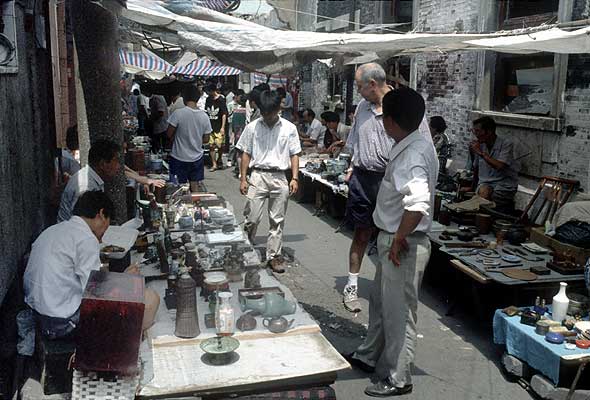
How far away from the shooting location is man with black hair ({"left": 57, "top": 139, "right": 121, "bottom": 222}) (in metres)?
4.92

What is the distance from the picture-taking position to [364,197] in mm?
5633

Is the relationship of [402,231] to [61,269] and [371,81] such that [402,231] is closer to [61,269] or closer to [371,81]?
[371,81]

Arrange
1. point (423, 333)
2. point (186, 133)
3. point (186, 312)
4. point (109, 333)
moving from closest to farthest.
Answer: point (109, 333) < point (186, 312) < point (423, 333) < point (186, 133)

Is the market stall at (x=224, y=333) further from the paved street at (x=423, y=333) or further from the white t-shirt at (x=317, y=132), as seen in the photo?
the white t-shirt at (x=317, y=132)

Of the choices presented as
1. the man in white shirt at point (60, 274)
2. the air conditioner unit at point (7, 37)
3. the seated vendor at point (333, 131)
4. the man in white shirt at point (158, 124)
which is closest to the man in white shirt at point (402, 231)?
the man in white shirt at point (60, 274)

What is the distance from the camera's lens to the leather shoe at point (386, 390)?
4023 mm

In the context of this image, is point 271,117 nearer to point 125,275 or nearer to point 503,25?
point 125,275

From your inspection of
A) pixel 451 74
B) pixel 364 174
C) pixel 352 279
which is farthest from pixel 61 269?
pixel 451 74

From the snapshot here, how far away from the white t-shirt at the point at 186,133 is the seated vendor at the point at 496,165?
3.93 metres

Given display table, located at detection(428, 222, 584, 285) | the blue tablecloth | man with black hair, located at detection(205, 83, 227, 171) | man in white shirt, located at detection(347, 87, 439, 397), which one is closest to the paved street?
the blue tablecloth

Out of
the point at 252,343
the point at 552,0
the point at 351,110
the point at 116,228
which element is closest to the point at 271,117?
the point at 116,228

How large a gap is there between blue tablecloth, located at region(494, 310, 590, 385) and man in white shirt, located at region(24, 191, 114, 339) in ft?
10.2

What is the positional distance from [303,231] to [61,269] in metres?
5.73

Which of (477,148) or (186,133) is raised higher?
(186,133)
